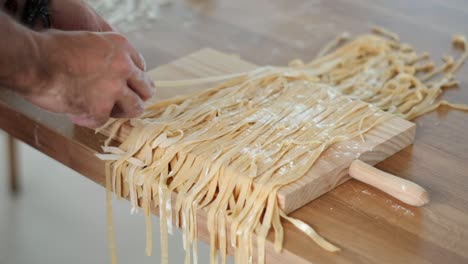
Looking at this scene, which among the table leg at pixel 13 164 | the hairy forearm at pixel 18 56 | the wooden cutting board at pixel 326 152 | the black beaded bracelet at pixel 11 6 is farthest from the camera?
the table leg at pixel 13 164

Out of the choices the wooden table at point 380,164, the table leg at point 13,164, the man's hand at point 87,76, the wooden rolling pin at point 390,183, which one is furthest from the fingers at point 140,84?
the table leg at point 13,164

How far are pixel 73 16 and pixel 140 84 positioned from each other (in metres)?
0.23

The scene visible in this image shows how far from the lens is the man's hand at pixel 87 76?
1221 mm

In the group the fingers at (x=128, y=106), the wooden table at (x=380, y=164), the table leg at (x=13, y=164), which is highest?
the fingers at (x=128, y=106)

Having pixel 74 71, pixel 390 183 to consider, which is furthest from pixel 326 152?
pixel 74 71

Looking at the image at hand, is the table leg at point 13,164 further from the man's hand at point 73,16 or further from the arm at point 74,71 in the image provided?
the arm at point 74,71

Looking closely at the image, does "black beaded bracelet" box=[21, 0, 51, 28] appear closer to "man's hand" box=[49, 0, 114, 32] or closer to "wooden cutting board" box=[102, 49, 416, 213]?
"man's hand" box=[49, 0, 114, 32]

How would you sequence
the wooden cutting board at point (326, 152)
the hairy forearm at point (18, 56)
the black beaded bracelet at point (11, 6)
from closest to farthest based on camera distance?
the hairy forearm at point (18, 56)
the wooden cutting board at point (326, 152)
the black beaded bracelet at point (11, 6)

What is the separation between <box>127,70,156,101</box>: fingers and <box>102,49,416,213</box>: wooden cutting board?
0.31 feet

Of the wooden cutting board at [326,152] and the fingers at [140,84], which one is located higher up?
the fingers at [140,84]

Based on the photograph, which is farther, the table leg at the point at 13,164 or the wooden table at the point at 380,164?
the table leg at the point at 13,164

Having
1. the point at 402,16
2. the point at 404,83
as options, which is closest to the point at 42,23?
the point at 404,83

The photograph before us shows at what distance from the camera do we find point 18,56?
1167 millimetres

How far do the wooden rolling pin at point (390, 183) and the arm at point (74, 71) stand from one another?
368 millimetres
